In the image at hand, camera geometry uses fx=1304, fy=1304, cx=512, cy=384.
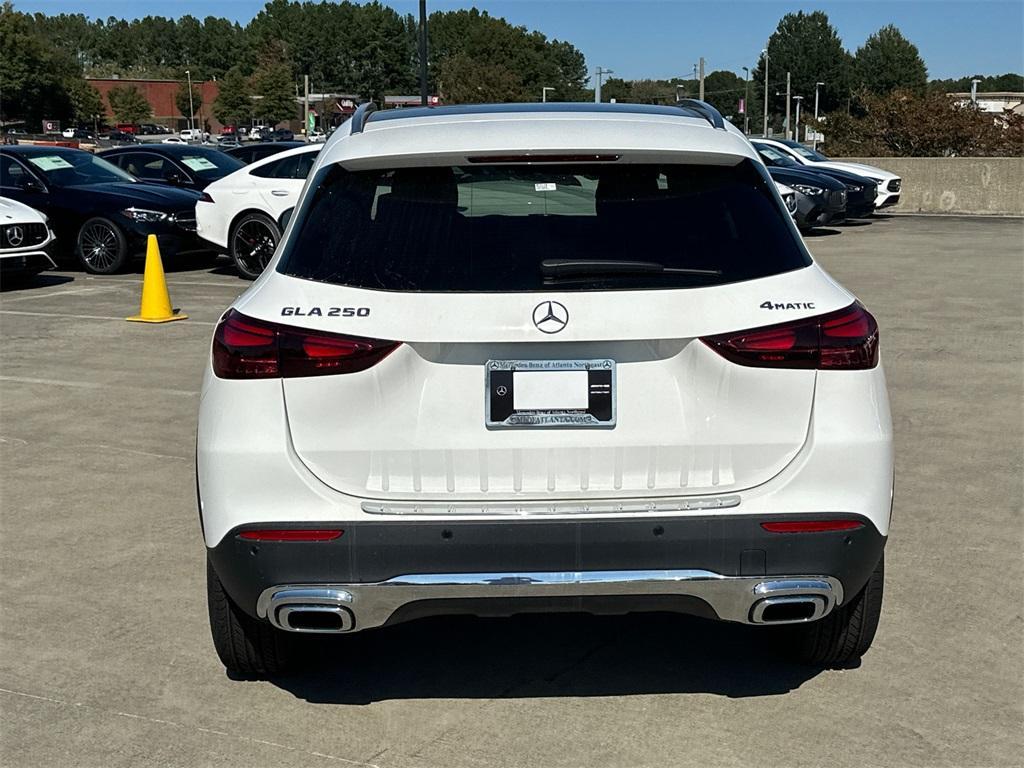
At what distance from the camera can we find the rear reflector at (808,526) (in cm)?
342

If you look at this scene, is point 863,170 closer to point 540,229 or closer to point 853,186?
point 853,186

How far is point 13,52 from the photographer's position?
12325cm

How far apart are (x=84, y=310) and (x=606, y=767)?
10.7m

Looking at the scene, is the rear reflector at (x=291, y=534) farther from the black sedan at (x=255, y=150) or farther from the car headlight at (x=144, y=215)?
→ the black sedan at (x=255, y=150)

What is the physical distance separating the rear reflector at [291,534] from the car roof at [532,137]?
1.05 meters

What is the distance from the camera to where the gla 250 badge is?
339 centimetres

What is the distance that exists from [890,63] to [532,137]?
15922 centimetres

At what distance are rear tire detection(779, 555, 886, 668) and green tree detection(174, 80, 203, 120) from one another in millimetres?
178473

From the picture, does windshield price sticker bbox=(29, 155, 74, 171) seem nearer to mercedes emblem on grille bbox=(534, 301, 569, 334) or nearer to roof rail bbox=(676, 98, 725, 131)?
roof rail bbox=(676, 98, 725, 131)

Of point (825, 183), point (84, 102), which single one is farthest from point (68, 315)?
point (84, 102)

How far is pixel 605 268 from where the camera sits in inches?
136

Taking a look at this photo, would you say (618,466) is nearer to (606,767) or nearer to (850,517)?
(850,517)

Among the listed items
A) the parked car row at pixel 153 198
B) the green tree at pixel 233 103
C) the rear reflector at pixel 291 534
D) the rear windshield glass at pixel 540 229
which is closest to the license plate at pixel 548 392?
the rear windshield glass at pixel 540 229

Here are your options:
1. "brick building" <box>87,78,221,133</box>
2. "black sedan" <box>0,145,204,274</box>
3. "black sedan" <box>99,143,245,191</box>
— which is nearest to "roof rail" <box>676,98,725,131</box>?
"black sedan" <box>0,145,204,274</box>
